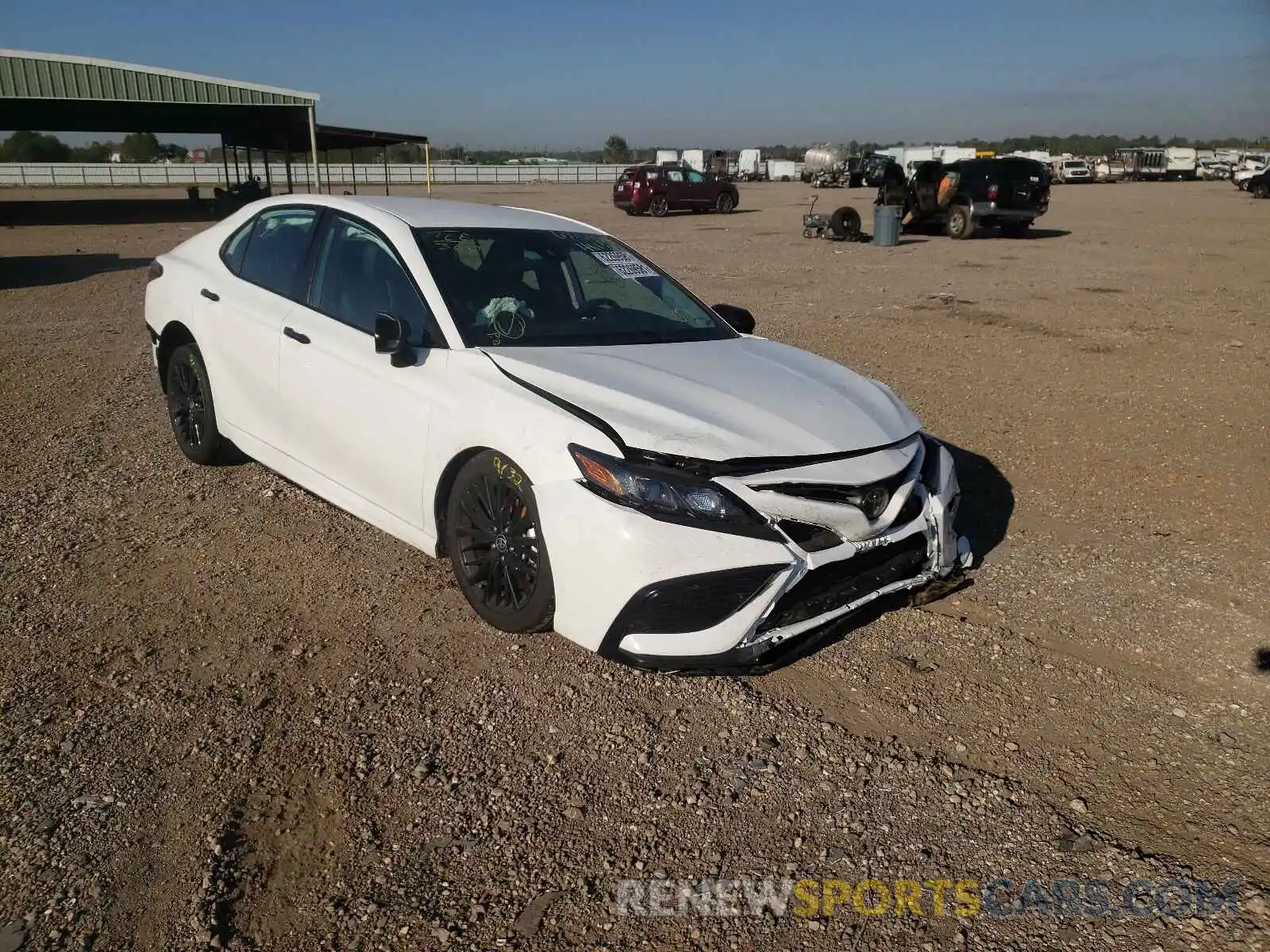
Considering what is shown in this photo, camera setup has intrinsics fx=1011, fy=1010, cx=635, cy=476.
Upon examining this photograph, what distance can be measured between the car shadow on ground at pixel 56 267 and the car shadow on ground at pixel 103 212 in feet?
34.7

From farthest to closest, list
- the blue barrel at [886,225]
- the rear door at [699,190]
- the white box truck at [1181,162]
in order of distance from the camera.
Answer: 1. the white box truck at [1181,162]
2. the rear door at [699,190]
3. the blue barrel at [886,225]

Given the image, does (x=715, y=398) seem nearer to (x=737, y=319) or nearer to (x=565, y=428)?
(x=565, y=428)

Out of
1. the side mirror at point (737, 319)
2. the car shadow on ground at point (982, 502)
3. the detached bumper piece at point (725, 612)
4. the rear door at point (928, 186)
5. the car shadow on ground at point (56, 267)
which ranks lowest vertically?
the car shadow on ground at point (982, 502)

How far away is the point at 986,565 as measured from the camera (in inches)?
188

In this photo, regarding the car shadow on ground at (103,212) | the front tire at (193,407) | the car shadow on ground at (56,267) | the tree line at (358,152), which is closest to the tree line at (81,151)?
the tree line at (358,152)

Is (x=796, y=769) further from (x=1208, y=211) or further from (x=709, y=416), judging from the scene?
(x=1208, y=211)

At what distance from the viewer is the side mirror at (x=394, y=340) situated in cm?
395

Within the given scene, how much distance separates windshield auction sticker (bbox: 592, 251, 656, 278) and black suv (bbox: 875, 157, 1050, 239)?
19.9m

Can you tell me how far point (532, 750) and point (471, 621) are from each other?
3.12 feet

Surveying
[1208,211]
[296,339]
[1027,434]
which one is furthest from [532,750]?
[1208,211]

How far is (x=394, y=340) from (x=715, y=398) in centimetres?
128

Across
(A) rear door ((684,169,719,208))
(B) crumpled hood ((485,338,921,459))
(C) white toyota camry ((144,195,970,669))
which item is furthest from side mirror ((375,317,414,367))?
(A) rear door ((684,169,719,208))

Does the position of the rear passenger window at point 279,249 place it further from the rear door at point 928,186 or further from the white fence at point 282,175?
the white fence at point 282,175

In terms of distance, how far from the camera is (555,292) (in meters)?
4.63
